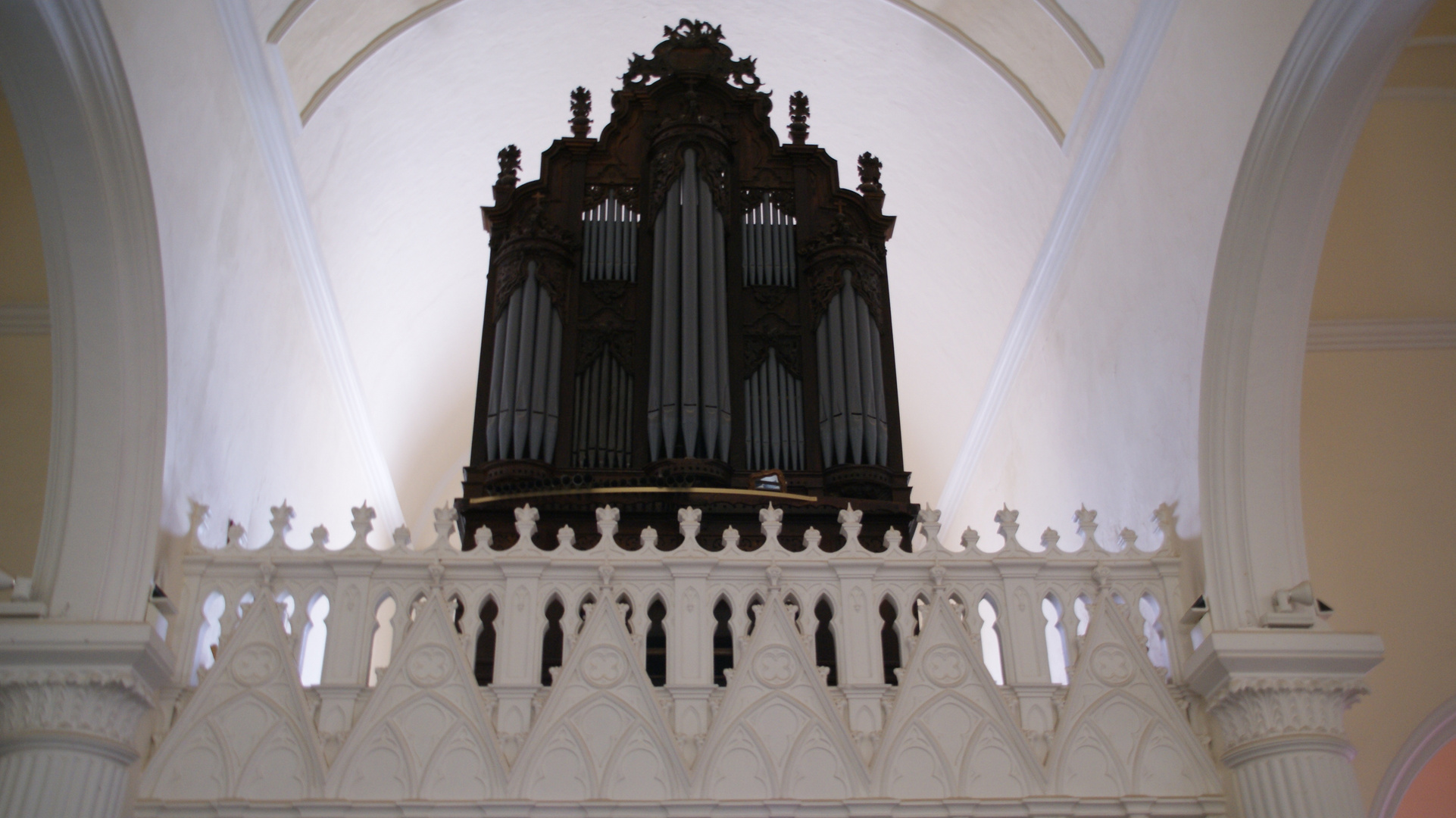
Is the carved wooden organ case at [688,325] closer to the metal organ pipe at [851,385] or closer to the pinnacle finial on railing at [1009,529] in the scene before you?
the metal organ pipe at [851,385]

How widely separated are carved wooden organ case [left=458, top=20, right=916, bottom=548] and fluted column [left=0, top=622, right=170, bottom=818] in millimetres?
1925

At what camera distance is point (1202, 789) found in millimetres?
5277

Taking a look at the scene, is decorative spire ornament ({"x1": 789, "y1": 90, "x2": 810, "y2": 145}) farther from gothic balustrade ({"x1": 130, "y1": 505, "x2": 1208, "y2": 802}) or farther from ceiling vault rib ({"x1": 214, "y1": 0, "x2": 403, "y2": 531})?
gothic balustrade ({"x1": 130, "y1": 505, "x2": 1208, "y2": 802})

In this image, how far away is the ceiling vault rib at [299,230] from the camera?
21.1 feet

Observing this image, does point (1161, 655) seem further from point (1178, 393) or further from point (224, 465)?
point (224, 465)

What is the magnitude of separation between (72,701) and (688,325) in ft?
11.8

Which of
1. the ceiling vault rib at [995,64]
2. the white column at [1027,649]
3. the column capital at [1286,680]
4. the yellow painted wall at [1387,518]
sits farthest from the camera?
the ceiling vault rib at [995,64]

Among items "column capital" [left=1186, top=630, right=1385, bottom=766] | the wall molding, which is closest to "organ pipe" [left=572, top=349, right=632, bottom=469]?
"column capital" [left=1186, top=630, right=1385, bottom=766]

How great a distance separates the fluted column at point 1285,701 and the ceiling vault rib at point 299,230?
5170 mm

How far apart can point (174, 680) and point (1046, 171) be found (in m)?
5.68

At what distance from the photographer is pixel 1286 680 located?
5.19 metres

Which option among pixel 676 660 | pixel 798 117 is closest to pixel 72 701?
pixel 676 660

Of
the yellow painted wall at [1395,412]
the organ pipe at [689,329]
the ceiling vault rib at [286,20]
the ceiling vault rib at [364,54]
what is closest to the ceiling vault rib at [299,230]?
the ceiling vault rib at [286,20]

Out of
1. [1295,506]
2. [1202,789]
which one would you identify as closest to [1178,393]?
[1295,506]
